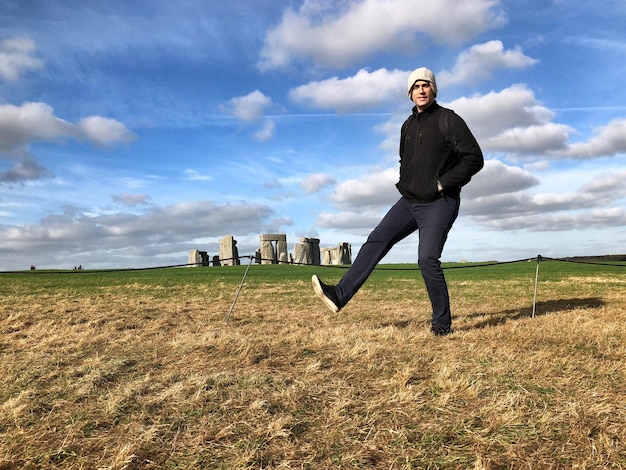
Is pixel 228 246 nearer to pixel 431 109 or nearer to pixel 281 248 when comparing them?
pixel 281 248

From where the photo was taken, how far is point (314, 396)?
2916mm

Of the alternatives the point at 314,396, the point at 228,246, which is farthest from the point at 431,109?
the point at 228,246

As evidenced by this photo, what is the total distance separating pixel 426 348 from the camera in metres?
4.18

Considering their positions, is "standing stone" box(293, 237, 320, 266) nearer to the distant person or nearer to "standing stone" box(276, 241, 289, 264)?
"standing stone" box(276, 241, 289, 264)

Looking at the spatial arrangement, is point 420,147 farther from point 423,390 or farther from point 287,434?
point 287,434

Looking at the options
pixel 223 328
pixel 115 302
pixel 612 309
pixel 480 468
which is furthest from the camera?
pixel 115 302

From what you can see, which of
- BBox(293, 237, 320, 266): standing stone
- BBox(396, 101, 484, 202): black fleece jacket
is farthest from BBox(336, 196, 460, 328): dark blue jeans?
BBox(293, 237, 320, 266): standing stone

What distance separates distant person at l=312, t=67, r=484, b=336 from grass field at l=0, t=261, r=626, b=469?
456mm

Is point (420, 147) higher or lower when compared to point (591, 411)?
higher

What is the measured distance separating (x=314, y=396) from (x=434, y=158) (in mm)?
2670

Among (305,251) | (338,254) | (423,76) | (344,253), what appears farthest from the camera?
(344,253)

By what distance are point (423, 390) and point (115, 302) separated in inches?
267

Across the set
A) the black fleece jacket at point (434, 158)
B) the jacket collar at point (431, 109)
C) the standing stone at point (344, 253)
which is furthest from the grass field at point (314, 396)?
the standing stone at point (344, 253)

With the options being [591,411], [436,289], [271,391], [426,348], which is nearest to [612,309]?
[436,289]
